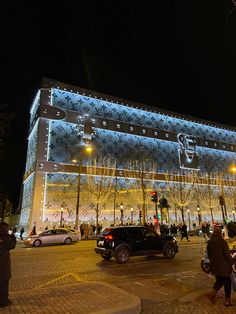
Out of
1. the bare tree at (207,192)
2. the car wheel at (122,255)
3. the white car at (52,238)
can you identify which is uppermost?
the bare tree at (207,192)

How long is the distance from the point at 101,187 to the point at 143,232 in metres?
28.5

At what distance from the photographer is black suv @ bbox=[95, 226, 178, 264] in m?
13.8

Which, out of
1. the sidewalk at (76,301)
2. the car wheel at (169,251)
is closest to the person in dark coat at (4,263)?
the sidewalk at (76,301)

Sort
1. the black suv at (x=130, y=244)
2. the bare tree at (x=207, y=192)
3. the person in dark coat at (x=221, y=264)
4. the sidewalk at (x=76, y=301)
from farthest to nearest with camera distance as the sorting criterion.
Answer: the bare tree at (x=207, y=192) → the black suv at (x=130, y=244) → the person in dark coat at (x=221, y=264) → the sidewalk at (x=76, y=301)

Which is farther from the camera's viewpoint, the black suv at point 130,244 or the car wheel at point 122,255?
the black suv at point 130,244

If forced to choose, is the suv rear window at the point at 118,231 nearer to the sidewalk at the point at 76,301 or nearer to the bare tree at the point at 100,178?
the sidewalk at the point at 76,301

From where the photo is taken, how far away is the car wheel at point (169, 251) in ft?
49.6

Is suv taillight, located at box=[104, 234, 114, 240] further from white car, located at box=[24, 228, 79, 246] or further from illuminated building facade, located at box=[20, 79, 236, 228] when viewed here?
illuminated building facade, located at box=[20, 79, 236, 228]

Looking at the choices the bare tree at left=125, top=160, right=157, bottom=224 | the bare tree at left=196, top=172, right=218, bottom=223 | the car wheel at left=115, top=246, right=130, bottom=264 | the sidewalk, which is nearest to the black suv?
the car wheel at left=115, top=246, right=130, bottom=264

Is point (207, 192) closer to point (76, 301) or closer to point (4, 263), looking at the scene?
point (76, 301)

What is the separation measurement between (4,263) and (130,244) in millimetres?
8413

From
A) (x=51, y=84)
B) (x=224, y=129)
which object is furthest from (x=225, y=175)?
(x=51, y=84)

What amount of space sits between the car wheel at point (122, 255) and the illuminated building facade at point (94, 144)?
27909 mm

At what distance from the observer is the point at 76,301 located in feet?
21.3
